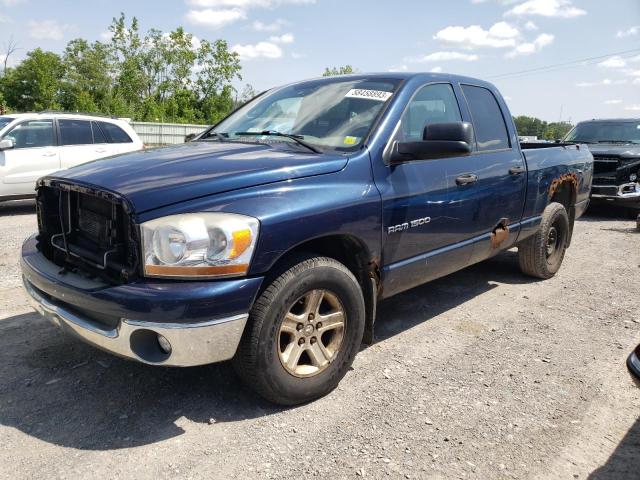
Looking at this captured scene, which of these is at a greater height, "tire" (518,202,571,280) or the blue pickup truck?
the blue pickup truck

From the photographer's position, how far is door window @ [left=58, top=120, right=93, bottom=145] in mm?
9227

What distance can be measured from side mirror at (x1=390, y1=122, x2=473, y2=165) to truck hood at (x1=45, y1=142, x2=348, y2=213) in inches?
16.6

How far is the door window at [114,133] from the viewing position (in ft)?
32.1

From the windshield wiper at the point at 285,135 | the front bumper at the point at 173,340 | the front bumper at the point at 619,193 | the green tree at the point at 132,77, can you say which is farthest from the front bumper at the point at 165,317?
the green tree at the point at 132,77

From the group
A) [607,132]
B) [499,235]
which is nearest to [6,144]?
[499,235]

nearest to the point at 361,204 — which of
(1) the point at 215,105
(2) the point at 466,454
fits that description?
(2) the point at 466,454

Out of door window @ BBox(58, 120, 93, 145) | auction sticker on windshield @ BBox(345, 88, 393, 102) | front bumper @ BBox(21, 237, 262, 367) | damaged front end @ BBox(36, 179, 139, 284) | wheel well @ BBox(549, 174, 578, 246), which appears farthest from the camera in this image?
door window @ BBox(58, 120, 93, 145)

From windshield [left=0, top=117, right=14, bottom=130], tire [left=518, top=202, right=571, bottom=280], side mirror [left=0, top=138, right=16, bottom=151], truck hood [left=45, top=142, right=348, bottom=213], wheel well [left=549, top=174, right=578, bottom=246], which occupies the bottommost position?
tire [left=518, top=202, right=571, bottom=280]

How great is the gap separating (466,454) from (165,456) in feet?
4.69

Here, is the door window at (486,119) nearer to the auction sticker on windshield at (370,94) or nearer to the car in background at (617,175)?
the auction sticker on windshield at (370,94)

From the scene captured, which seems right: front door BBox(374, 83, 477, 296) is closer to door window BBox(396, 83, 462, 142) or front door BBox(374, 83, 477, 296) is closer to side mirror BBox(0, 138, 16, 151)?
door window BBox(396, 83, 462, 142)

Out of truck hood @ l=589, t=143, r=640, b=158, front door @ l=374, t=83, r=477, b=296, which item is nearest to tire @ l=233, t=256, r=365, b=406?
front door @ l=374, t=83, r=477, b=296

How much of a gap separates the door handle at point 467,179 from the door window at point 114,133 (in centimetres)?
783

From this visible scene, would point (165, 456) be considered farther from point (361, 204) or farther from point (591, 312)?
point (591, 312)
